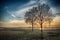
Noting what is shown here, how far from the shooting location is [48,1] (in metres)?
2.71

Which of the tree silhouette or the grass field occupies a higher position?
the tree silhouette

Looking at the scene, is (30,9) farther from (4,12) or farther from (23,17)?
(4,12)

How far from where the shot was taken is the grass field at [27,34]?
2675 mm

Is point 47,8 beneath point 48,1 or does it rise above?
beneath

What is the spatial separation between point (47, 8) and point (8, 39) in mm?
1204

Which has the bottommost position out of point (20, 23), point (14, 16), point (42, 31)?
point (42, 31)

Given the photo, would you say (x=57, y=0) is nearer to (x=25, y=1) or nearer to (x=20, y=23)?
(x=25, y=1)

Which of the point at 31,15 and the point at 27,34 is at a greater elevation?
the point at 31,15

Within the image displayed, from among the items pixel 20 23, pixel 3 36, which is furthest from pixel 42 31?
pixel 3 36

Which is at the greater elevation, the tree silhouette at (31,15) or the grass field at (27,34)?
the tree silhouette at (31,15)

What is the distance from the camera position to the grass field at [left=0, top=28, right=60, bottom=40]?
8.78ft

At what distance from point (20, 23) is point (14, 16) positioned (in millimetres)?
226

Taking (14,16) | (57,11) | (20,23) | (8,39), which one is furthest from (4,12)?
(57,11)

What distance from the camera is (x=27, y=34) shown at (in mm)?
2686
